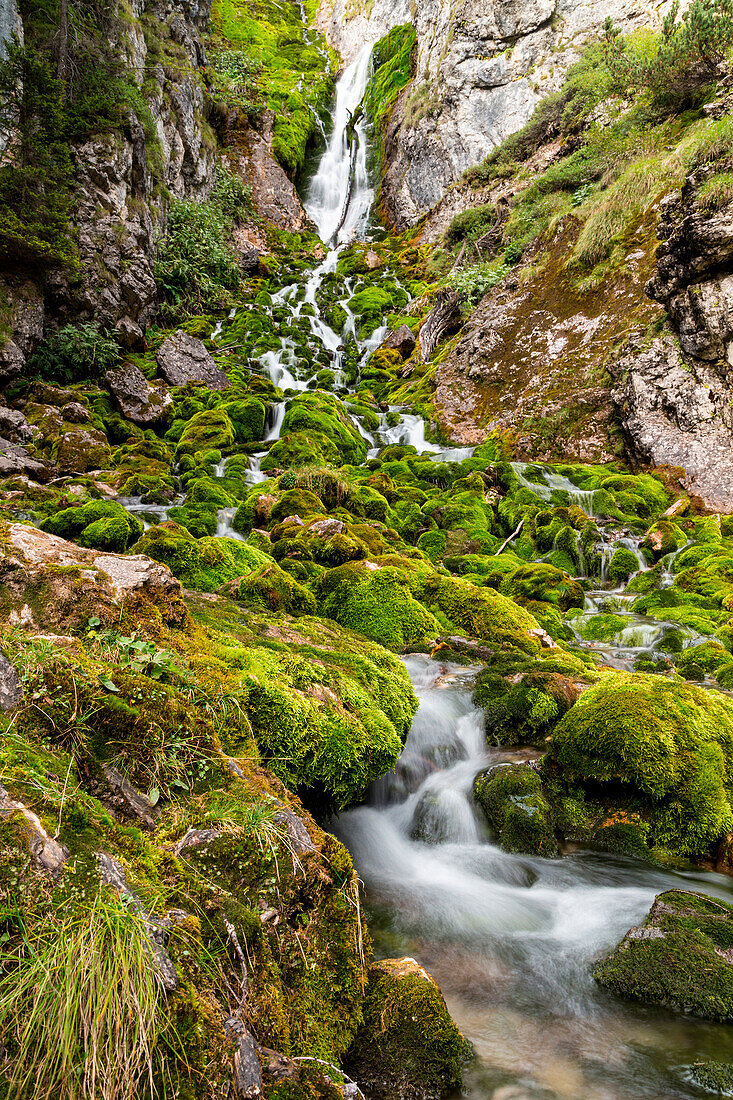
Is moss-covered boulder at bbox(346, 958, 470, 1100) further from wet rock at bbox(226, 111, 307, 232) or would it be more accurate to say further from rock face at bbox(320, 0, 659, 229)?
wet rock at bbox(226, 111, 307, 232)

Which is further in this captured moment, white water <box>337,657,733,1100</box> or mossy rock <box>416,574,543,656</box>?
mossy rock <box>416,574,543,656</box>

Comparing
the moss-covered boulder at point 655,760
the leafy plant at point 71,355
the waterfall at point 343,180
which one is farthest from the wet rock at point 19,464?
the waterfall at point 343,180

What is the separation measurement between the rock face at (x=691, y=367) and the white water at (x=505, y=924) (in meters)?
12.1

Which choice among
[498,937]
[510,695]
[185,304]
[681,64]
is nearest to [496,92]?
[681,64]

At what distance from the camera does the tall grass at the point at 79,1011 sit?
1.40m

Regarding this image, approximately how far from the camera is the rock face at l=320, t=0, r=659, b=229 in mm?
32562

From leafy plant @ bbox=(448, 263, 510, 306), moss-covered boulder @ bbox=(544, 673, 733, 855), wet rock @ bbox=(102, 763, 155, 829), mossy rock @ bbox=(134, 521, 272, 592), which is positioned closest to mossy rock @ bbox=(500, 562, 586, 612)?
mossy rock @ bbox=(134, 521, 272, 592)

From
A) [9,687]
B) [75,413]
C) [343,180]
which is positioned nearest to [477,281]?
[75,413]

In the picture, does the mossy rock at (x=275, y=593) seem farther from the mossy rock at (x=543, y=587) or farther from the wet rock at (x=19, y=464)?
the wet rock at (x=19, y=464)

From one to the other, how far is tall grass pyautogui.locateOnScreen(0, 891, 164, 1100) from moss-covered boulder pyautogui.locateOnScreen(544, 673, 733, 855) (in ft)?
13.1

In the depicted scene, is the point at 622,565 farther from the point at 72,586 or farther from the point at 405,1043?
the point at 72,586

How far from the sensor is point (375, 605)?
7.73m

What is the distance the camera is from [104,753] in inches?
96.1

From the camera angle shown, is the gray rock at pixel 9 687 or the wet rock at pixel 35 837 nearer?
the wet rock at pixel 35 837
